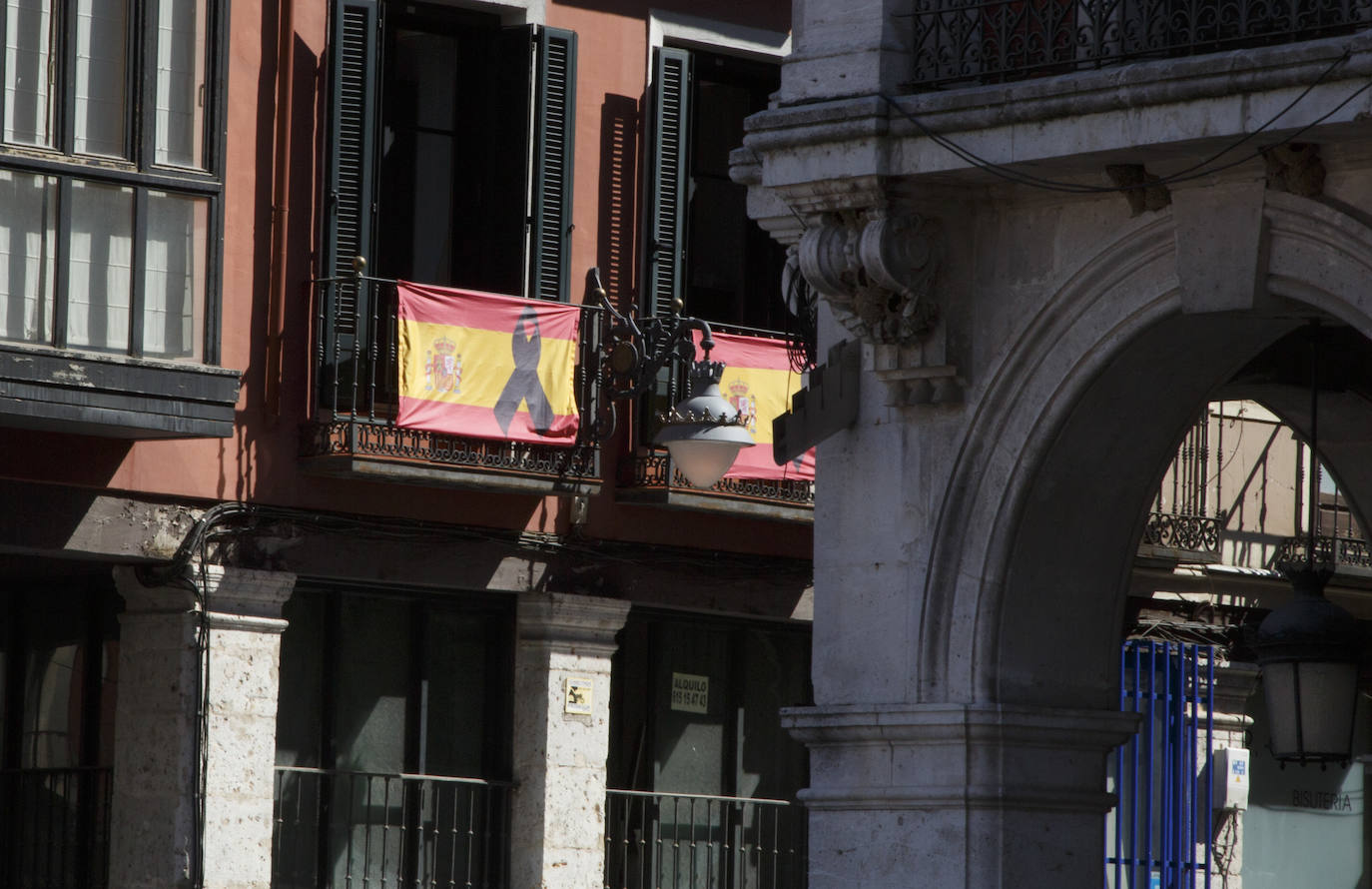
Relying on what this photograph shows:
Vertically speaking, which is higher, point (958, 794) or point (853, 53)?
point (853, 53)

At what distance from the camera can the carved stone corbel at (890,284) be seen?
32.5 ft

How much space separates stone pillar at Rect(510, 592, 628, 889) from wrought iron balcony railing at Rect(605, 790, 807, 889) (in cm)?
49

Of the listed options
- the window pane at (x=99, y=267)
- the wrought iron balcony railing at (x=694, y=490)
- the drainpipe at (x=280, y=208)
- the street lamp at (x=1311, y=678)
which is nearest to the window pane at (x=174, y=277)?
the window pane at (x=99, y=267)

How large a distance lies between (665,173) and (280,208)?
2875 mm

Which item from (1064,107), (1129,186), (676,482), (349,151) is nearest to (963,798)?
(1129,186)

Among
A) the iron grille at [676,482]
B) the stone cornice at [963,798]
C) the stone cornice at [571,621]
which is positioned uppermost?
the iron grille at [676,482]

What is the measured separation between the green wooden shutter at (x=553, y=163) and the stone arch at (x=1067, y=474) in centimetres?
781

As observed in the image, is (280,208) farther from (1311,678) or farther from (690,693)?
(1311,678)

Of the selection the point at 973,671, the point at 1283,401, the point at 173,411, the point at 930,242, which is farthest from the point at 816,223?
the point at 173,411

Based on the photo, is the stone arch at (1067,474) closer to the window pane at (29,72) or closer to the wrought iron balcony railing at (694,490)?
the window pane at (29,72)

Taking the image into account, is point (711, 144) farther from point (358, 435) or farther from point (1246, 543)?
point (1246, 543)

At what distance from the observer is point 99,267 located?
15.2 metres

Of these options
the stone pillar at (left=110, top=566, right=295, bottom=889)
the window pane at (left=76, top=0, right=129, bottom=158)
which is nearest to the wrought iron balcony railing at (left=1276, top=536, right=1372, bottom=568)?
the stone pillar at (left=110, top=566, right=295, bottom=889)

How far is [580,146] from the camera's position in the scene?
58.6 feet
